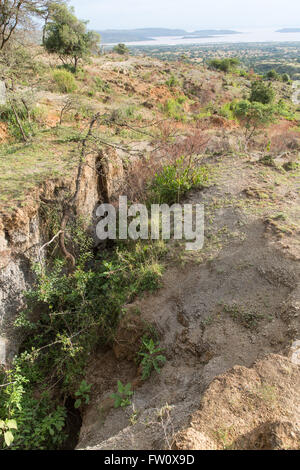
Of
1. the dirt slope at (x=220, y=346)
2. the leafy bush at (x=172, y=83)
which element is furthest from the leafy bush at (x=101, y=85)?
the dirt slope at (x=220, y=346)

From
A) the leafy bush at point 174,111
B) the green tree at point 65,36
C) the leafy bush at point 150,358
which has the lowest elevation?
the leafy bush at point 150,358

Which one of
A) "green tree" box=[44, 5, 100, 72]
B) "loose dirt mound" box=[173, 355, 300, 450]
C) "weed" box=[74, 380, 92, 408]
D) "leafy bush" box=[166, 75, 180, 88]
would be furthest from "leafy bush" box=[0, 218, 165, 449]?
"leafy bush" box=[166, 75, 180, 88]

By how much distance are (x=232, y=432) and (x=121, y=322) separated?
226cm

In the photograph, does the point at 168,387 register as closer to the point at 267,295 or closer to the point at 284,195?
the point at 267,295

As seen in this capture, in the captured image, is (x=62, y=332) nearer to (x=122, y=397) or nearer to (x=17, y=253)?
(x=17, y=253)

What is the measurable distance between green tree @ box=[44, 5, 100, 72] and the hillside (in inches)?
386

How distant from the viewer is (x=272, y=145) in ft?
29.7

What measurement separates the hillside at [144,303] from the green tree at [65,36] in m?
9.79

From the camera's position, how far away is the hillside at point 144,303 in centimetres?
229

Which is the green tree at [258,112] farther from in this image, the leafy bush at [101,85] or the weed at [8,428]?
the weed at [8,428]

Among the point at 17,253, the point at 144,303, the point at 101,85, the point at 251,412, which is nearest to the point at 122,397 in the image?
the point at 144,303

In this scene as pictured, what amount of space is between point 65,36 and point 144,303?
14.7 metres

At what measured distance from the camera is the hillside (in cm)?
229

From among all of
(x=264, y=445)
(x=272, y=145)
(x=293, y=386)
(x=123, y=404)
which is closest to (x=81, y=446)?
(x=123, y=404)
